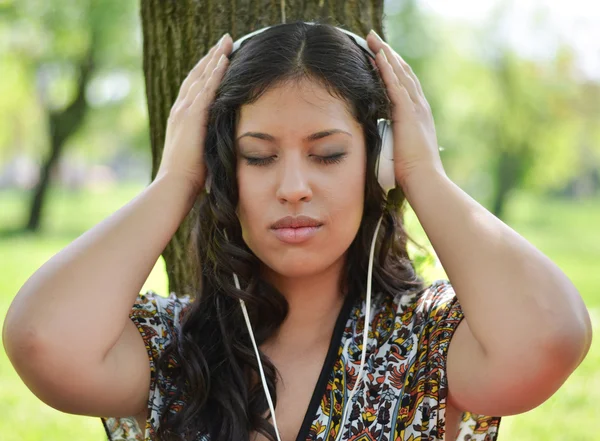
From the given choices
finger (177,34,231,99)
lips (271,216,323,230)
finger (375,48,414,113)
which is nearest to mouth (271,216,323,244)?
lips (271,216,323,230)

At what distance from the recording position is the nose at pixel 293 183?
7.18ft

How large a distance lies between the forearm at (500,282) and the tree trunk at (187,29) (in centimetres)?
100

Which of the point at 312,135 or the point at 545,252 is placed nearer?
the point at 312,135

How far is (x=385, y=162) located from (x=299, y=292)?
1.63ft

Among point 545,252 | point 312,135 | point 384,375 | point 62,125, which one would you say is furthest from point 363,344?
point 62,125

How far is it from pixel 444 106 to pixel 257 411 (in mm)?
30060

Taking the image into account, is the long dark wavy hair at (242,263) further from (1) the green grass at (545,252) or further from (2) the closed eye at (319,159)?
(1) the green grass at (545,252)

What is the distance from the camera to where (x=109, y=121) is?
83.9ft

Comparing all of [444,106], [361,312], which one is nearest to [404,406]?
[361,312]

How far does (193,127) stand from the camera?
2455mm

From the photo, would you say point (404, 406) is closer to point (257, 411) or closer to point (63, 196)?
point (257, 411)

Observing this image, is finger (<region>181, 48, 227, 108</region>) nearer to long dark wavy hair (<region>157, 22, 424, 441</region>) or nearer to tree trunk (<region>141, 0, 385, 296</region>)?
long dark wavy hair (<region>157, 22, 424, 441</region>)

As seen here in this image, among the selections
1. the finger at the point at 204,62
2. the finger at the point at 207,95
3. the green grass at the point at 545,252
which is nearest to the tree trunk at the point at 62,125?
the green grass at the point at 545,252

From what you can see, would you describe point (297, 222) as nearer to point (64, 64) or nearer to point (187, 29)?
point (187, 29)
